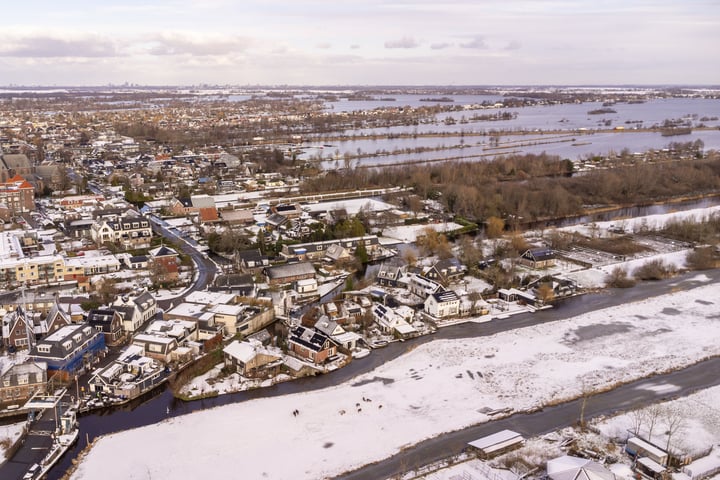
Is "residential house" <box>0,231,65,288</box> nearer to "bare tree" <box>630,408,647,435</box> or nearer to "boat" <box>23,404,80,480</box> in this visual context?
"boat" <box>23,404,80,480</box>

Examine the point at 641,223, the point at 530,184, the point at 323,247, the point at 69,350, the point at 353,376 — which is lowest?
the point at 353,376

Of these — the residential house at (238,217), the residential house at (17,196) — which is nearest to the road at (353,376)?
the residential house at (238,217)

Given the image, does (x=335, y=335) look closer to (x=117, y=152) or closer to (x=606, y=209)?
(x=606, y=209)

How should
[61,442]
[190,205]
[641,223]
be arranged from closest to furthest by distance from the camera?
[61,442]
[641,223]
[190,205]

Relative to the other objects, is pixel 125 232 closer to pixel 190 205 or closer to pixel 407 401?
pixel 190 205

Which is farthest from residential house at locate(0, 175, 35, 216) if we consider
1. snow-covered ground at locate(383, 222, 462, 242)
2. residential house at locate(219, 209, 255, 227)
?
snow-covered ground at locate(383, 222, 462, 242)

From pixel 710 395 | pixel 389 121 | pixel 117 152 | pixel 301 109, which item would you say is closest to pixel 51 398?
pixel 710 395

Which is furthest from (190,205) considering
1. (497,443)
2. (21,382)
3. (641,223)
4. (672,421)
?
(672,421)
